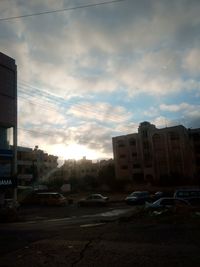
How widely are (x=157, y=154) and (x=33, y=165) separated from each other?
31358 mm

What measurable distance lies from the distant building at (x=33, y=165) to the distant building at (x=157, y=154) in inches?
969

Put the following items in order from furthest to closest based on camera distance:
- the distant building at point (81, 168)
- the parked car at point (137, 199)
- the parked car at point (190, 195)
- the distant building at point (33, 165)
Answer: the distant building at point (81, 168), the distant building at point (33, 165), the parked car at point (137, 199), the parked car at point (190, 195)

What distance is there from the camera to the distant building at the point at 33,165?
3757 inches

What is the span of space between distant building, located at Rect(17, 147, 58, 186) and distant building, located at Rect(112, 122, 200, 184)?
24.6 m

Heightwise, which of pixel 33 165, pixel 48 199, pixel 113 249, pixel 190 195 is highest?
pixel 33 165

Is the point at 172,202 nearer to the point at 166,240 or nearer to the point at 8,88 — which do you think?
the point at 166,240

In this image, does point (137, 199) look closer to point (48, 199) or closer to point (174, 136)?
point (48, 199)

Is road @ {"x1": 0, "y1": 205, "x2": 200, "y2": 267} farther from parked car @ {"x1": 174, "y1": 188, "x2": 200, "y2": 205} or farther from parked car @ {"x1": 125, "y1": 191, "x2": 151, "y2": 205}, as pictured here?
parked car @ {"x1": 125, "y1": 191, "x2": 151, "y2": 205}

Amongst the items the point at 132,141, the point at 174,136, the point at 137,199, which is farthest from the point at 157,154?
the point at 137,199

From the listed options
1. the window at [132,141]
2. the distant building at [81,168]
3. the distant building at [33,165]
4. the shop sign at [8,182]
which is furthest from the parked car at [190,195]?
the distant building at [81,168]

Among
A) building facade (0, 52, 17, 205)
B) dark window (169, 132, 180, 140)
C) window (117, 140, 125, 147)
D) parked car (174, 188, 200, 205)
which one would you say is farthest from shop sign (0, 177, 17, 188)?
window (117, 140, 125, 147)

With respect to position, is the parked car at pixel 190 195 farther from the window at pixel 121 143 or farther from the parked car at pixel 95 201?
the window at pixel 121 143

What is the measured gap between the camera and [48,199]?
4519 centimetres

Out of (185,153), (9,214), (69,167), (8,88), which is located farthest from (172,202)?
(69,167)
